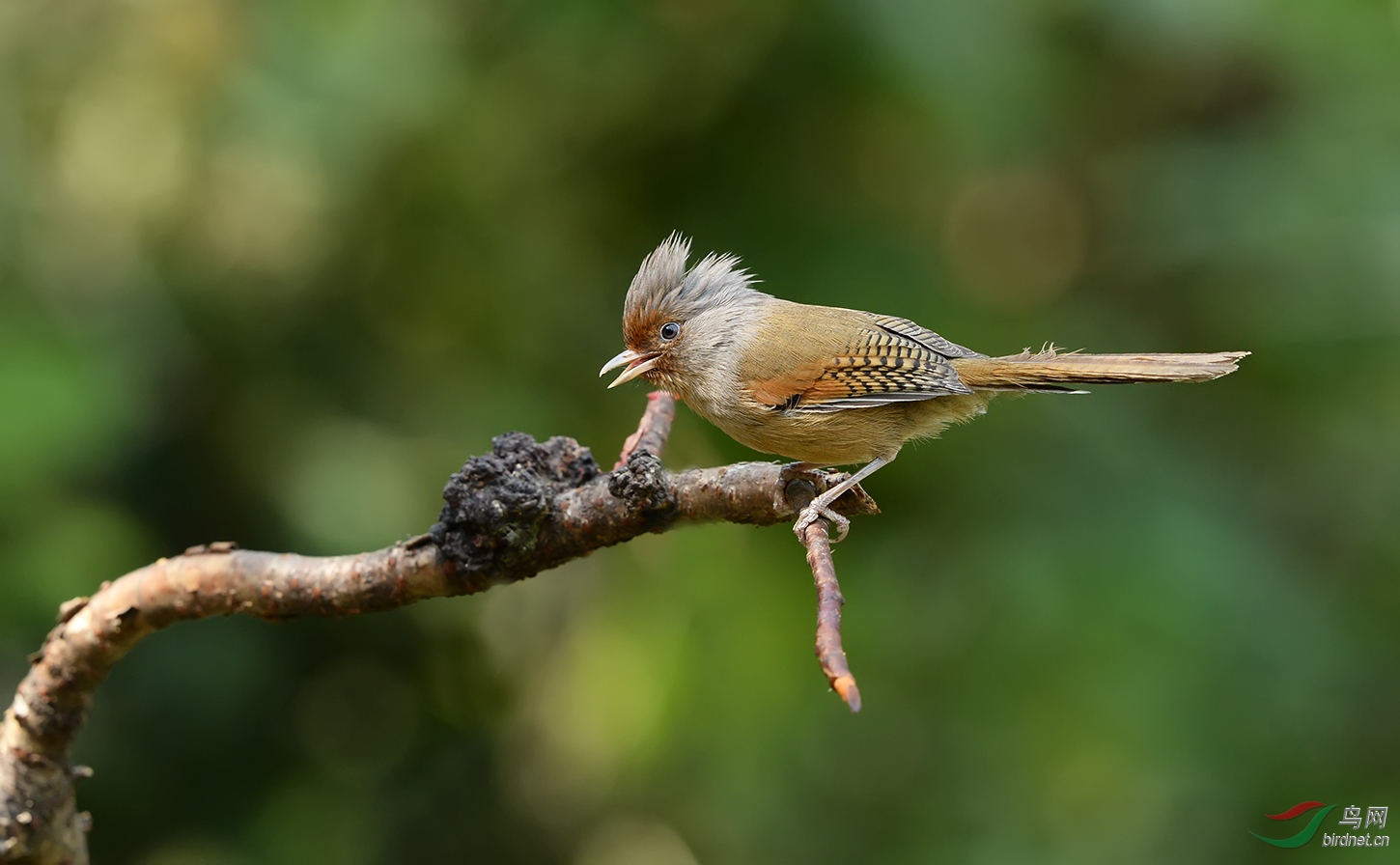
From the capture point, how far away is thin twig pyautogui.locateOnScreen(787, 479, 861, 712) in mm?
1826

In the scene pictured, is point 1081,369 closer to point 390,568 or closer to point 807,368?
point 807,368

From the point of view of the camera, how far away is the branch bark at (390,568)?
268 cm

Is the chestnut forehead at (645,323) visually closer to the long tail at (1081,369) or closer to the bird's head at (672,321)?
the bird's head at (672,321)

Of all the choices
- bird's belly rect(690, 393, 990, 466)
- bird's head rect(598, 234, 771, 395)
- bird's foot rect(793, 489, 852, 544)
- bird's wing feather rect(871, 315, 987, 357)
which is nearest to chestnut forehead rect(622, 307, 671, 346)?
bird's head rect(598, 234, 771, 395)

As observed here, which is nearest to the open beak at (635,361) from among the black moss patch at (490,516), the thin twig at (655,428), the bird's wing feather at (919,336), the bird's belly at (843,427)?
the bird's belly at (843,427)

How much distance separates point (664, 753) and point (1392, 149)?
144 inches

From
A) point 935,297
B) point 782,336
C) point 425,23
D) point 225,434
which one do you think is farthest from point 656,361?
point 225,434

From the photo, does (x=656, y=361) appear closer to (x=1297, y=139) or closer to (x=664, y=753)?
(x=664, y=753)

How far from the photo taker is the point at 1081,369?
3.30m

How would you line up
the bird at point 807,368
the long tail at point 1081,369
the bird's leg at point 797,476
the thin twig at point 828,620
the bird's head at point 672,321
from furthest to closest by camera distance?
1. the bird's head at point 672,321
2. the bird at point 807,368
3. the long tail at point 1081,369
4. the bird's leg at point 797,476
5. the thin twig at point 828,620

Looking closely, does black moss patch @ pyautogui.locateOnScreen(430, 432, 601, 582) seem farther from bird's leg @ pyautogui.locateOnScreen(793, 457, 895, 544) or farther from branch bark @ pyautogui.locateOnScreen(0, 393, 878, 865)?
bird's leg @ pyautogui.locateOnScreen(793, 457, 895, 544)

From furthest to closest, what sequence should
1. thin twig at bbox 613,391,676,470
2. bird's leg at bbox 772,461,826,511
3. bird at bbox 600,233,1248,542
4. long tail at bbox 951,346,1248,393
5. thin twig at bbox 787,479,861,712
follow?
1. bird at bbox 600,233,1248,542
2. thin twig at bbox 613,391,676,470
3. long tail at bbox 951,346,1248,393
4. bird's leg at bbox 772,461,826,511
5. thin twig at bbox 787,479,861,712

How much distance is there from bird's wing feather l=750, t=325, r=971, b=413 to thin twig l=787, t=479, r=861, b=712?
820 mm

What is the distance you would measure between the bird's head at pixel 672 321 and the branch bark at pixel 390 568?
2.27ft
